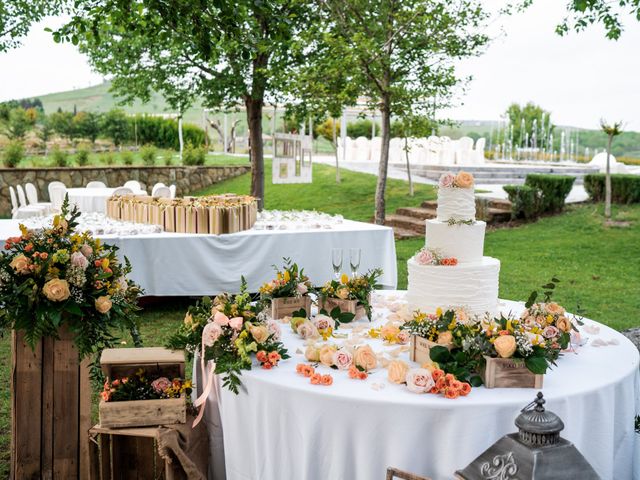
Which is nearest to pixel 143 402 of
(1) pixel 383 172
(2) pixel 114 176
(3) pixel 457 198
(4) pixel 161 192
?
(3) pixel 457 198

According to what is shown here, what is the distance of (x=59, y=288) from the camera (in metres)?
3.08

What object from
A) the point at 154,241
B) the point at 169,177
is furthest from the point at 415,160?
the point at 154,241

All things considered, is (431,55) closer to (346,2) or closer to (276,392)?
(346,2)

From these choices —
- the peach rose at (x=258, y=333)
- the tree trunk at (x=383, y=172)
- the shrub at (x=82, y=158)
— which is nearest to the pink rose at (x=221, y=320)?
the peach rose at (x=258, y=333)

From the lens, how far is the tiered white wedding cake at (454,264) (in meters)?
3.69

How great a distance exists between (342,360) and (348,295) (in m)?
0.92

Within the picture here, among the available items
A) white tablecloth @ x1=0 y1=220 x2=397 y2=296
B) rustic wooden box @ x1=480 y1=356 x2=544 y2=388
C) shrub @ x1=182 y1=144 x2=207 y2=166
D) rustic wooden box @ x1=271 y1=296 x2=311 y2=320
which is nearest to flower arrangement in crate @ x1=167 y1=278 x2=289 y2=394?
rustic wooden box @ x1=271 y1=296 x2=311 y2=320

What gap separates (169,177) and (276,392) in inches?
767

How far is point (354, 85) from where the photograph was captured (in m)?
12.4

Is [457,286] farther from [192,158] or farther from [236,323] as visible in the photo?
[192,158]

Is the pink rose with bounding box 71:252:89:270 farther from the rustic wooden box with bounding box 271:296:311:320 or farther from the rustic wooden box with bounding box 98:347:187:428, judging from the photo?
the rustic wooden box with bounding box 271:296:311:320

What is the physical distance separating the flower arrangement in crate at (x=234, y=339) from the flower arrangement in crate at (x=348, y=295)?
69 cm

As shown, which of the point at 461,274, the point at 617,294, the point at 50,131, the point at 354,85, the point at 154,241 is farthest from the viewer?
the point at 50,131

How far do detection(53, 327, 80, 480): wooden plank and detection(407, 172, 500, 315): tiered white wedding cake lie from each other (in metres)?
1.75
